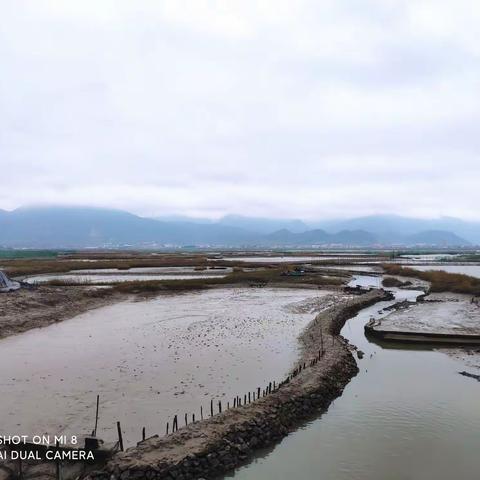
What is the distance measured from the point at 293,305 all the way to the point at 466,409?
69.2 ft

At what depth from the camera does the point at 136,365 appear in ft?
56.5

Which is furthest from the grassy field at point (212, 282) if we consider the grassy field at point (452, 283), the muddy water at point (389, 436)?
the muddy water at point (389, 436)

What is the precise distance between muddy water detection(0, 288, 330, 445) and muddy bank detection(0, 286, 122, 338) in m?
1.18

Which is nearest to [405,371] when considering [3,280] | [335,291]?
[335,291]

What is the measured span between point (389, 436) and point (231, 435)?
14.0 feet

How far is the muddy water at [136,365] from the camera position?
12375 millimetres

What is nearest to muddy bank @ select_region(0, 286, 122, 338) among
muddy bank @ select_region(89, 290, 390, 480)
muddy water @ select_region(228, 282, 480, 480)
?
muddy bank @ select_region(89, 290, 390, 480)

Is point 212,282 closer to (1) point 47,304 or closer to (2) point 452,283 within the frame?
(1) point 47,304

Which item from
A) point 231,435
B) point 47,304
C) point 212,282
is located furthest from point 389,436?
point 212,282

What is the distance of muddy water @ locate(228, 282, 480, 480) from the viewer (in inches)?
397

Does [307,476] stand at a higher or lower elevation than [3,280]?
lower

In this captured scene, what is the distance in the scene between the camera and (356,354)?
64.7 ft

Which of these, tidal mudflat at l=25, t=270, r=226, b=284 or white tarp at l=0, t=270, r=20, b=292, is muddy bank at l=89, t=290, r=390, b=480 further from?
tidal mudflat at l=25, t=270, r=226, b=284

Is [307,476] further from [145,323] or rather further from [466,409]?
[145,323]
